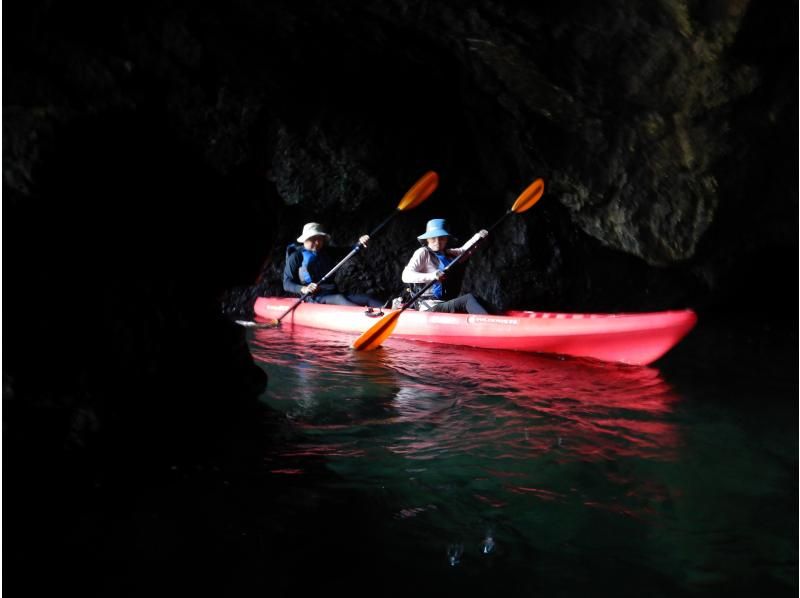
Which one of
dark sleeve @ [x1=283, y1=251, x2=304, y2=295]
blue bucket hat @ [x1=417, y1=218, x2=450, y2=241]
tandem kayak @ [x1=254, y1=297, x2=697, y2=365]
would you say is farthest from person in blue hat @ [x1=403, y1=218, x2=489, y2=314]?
dark sleeve @ [x1=283, y1=251, x2=304, y2=295]

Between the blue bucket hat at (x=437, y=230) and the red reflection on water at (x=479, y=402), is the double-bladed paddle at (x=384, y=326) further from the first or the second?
the blue bucket hat at (x=437, y=230)

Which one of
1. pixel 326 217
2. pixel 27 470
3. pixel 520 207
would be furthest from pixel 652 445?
pixel 326 217

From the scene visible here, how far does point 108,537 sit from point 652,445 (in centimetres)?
287

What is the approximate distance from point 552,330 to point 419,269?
2.02 m

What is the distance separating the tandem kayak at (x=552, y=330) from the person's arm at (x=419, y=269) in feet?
1.25

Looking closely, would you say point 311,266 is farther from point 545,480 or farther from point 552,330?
point 545,480

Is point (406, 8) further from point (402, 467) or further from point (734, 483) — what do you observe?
point (734, 483)

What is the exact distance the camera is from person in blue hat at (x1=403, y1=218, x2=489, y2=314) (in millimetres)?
7324

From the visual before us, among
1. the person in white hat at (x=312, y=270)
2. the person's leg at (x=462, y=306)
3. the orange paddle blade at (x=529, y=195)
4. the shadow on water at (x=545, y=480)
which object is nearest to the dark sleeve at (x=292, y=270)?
the person in white hat at (x=312, y=270)

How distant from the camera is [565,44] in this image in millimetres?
5113

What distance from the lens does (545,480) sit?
320 centimetres

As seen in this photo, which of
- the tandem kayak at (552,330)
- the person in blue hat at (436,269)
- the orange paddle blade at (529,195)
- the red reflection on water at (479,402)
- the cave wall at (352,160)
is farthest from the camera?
the person in blue hat at (436,269)

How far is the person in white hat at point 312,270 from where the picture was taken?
841cm

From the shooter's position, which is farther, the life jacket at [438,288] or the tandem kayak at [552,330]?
the life jacket at [438,288]
